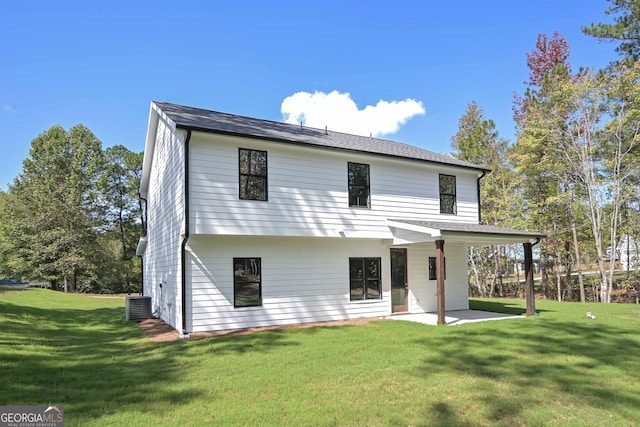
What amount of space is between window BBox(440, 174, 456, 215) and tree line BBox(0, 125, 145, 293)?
28.0 metres

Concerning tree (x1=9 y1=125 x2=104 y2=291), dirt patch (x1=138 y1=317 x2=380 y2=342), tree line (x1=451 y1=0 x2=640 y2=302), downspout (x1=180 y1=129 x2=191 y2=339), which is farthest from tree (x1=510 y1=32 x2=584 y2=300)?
tree (x1=9 y1=125 x2=104 y2=291)

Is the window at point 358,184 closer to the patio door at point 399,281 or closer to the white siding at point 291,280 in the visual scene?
the white siding at point 291,280

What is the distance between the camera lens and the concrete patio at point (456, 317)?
11203 mm

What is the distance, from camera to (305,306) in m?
11.3

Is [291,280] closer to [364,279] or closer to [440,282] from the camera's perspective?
[364,279]

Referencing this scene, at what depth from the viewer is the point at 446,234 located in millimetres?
10516

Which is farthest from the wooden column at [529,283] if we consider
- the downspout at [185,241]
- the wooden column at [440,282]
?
the downspout at [185,241]

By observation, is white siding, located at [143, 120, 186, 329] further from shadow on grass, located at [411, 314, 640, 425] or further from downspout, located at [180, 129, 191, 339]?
shadow on grass, located at [411, 314, 640, 425]

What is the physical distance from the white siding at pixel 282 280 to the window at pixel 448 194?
9.94 ft

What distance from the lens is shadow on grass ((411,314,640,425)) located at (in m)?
4.75

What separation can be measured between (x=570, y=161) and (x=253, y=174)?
16393 millimetres

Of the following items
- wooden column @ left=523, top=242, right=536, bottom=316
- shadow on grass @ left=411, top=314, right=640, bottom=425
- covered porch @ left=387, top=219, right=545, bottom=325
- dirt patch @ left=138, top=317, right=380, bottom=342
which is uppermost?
covered porch @ left=387, top=219, right=545, bottom=325

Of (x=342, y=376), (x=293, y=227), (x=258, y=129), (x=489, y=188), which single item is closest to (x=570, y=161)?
(x=489, y=188)

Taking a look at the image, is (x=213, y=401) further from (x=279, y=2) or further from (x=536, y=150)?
(x=536, y=150)
